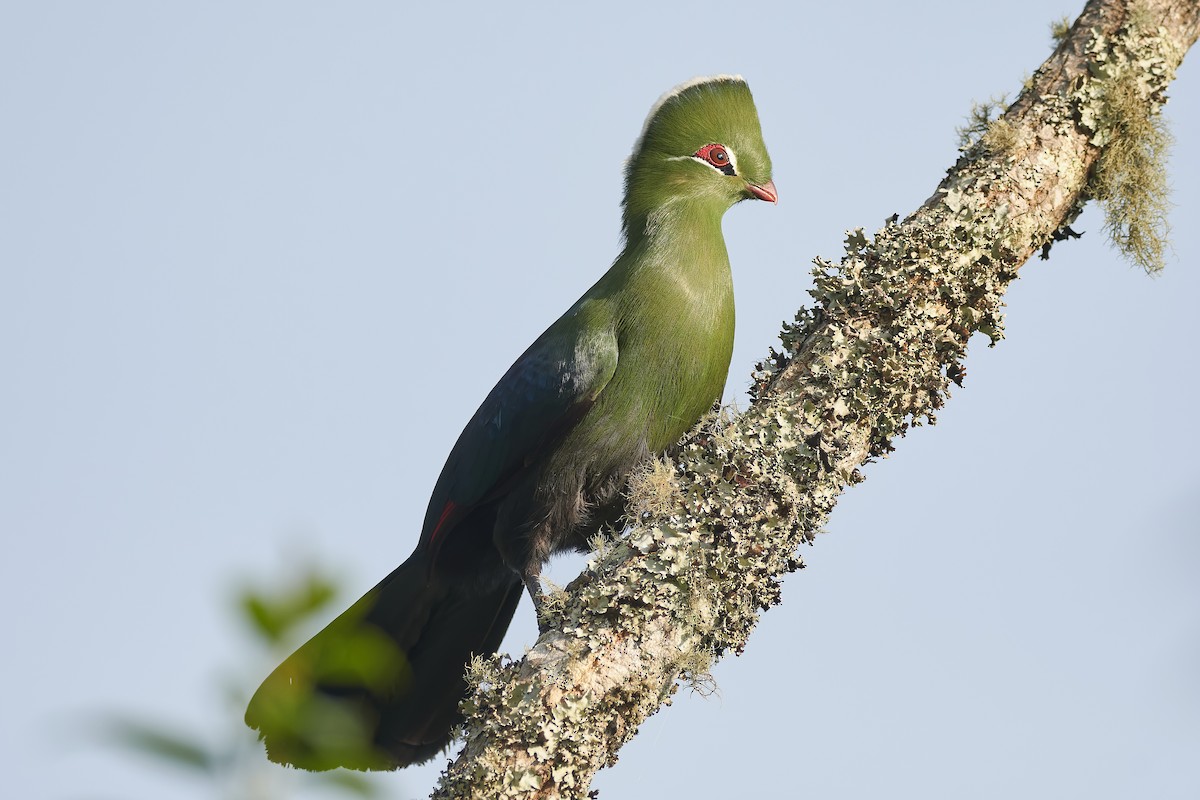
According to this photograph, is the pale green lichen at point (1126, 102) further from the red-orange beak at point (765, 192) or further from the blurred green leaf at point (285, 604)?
the blurred green leaf at point (285, 604)

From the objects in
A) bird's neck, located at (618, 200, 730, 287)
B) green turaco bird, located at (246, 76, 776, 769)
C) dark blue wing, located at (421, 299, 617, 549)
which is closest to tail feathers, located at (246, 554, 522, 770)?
green turaco bird, located at (246, 76, 776, 769)

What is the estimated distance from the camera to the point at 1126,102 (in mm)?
2826

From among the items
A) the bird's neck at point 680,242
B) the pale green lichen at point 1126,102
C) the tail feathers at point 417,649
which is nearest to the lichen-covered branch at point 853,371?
the pale green lichen at point 1126,102

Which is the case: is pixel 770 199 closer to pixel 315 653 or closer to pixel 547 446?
pixel 547 446

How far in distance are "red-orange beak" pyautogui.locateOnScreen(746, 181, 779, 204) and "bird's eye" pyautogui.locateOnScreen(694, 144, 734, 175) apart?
10cm

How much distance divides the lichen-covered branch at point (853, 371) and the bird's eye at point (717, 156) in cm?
136

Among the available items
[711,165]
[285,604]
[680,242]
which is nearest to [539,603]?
[680,242]

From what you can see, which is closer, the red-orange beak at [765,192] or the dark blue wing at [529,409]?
the dark blue wing at [529,409]

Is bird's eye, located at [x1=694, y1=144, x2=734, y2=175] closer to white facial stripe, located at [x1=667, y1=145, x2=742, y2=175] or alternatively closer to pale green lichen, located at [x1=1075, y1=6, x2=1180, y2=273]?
white facial stripe, located at [x1=667, y1=145, x2=742, y2=175]

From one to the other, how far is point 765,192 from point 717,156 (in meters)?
0.22

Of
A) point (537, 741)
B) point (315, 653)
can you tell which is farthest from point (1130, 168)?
point (315, 653)

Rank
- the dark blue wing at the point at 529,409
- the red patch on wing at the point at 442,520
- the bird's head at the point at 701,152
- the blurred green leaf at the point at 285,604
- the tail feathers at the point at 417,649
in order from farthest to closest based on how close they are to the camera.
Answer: the bird's head at the point at 701,152 → the red patch on wing at the point at 442,520 → the dark blue wing at the point at 529,409 → the tail feathers at the point at 417,649 → the blurred green leaf at the point at 285,604

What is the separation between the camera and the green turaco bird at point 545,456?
146 inches

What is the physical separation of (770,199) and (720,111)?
35 cm
